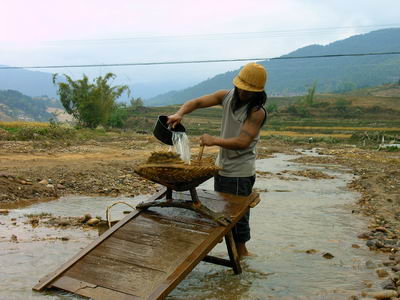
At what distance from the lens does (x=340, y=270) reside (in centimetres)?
570

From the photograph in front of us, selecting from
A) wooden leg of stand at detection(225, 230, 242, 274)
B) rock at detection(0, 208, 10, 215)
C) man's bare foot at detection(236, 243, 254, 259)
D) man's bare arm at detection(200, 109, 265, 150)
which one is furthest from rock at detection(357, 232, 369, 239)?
rock at detection(0, 208, 10, 215)

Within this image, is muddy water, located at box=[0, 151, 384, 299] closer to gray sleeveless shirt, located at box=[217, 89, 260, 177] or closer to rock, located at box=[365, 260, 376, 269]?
rock, located at box=[365, 260, 376, 269]

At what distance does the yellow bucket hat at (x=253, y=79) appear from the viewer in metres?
4.52

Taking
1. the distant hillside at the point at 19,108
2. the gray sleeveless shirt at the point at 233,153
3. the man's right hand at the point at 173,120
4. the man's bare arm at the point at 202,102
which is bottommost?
the distant hillside at the point at 19,108

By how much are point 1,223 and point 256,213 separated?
454cm

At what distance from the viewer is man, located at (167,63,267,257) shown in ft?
14.9

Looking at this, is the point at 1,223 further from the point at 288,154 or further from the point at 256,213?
the point at 288,154

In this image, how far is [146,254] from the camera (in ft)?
12.8

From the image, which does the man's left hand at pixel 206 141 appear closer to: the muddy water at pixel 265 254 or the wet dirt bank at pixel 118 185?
the muddy water at pixel 265 254

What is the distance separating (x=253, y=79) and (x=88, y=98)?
32151 mm

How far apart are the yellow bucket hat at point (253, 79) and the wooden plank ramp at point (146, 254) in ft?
→ 3.61

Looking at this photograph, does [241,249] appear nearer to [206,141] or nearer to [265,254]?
[265,254]

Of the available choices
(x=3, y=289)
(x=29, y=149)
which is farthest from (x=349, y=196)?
(x=29, y=149)

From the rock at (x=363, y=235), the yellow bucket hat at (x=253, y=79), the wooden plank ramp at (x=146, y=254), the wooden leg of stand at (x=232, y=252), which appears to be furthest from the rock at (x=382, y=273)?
the yellow bucket hat at (x=253, y=79)
